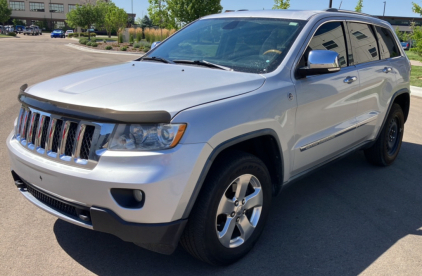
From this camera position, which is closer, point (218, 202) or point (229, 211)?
point (218, 202)

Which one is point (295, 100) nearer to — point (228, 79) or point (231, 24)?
point (228, 79)

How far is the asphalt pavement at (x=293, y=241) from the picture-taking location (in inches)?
126

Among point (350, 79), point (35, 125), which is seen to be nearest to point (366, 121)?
point (350, 79)

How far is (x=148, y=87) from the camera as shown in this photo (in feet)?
10.2

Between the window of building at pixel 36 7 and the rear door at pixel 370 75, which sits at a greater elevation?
the window of building at pixel 36 7

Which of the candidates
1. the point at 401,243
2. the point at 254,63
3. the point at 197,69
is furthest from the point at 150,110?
the point at 401,243

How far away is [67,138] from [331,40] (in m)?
2.74

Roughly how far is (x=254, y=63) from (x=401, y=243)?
1983mm

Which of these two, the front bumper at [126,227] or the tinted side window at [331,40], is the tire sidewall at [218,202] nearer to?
the front bumper at [126,227]

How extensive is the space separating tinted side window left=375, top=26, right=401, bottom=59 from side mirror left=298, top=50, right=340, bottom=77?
185 cm

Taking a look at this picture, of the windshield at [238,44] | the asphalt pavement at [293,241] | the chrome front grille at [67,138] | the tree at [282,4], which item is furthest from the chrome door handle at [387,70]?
the tree at [282,4]

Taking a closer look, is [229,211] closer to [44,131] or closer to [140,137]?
[140,137]

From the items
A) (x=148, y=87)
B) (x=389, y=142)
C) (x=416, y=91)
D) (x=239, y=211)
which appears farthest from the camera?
(x=416, y=91)

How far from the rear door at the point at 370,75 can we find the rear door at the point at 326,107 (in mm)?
167
